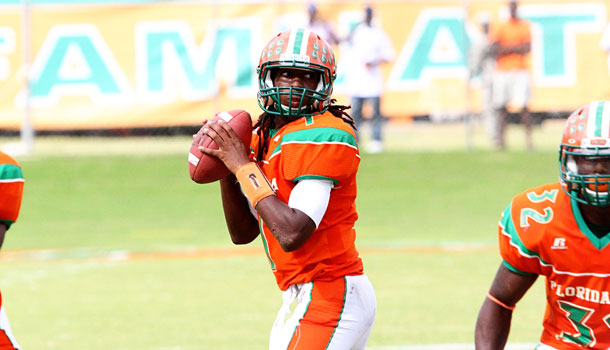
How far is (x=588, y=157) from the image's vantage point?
3732 mm

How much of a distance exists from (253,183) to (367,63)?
1010 centimetres

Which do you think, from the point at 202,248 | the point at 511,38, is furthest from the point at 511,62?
the point at 202,248

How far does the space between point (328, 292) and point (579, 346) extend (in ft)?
3.32

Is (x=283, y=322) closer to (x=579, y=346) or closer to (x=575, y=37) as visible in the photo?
(x=579, y=346)

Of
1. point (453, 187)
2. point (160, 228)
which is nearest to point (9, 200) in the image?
point (160, 228)

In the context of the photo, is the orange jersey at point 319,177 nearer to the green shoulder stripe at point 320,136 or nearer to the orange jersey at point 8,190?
the green shoulder stripe at point 320,136

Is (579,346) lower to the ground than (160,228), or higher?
higher

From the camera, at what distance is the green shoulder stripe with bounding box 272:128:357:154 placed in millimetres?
3998

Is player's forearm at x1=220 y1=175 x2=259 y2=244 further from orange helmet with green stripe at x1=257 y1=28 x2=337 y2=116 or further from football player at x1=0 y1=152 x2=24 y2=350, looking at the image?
football player at x1=0 y1=152 x2=24 y2=350

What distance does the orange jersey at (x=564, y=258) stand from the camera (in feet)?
12.7

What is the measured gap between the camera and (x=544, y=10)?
14.6 metres

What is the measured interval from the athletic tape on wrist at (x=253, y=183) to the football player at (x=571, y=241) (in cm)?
95

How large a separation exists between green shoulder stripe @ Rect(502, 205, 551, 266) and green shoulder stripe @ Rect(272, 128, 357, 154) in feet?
2.23

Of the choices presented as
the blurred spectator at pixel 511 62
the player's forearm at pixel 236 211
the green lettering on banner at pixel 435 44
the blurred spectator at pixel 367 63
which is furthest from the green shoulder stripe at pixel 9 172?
the blurred spectator at pixel 511 62
